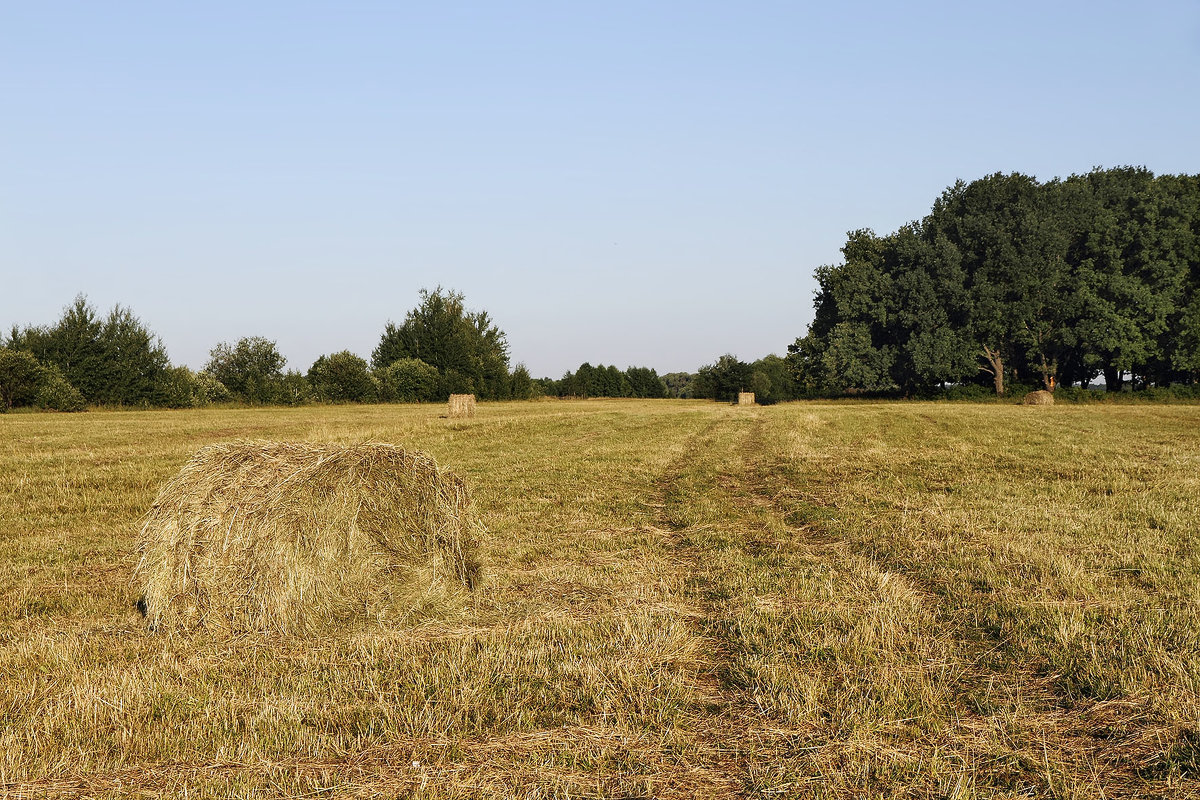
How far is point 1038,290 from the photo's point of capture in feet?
190

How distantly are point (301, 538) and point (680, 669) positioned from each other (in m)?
4.09

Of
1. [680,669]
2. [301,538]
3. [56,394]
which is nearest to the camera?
[680,669]

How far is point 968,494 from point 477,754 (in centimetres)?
1197

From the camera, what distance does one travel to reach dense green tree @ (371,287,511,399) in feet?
254

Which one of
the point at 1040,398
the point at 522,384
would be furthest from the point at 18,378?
the point at 1040,398

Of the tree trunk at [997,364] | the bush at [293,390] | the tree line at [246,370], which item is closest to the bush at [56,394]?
the tree line at [246,370]

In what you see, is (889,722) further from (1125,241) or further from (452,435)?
(1125,241)

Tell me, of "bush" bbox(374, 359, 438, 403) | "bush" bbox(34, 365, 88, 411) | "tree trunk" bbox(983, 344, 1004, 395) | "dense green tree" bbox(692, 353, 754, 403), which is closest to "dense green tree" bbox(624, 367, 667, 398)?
"dense green tree" bbox(692, 353, 754, 403)

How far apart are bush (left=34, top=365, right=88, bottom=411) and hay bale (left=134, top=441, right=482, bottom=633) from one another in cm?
5345

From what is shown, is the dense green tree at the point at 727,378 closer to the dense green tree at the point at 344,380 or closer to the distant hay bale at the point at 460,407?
the dense green tree at the point at 344,380

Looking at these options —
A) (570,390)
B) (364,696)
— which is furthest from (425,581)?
(570,390)

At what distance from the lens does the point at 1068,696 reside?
5.51 m

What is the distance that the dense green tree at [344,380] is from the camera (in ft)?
222

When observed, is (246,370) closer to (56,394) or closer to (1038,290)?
(56,394)
